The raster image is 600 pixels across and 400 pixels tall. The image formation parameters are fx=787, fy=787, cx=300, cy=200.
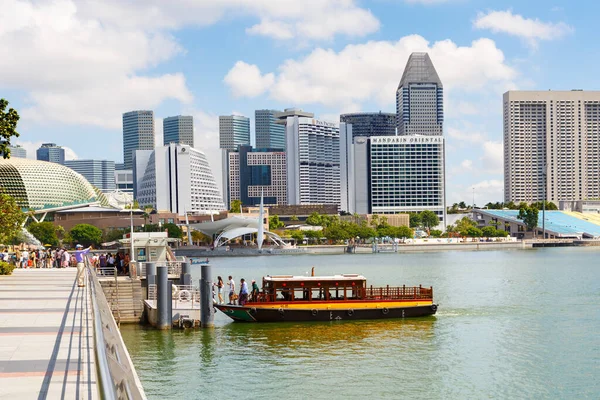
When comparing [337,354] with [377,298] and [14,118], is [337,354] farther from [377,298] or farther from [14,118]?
[14,118]

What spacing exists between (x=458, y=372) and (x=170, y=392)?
1131cm

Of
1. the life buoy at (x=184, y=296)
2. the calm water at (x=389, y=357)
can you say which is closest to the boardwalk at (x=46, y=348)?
the calm water at (x=389, y=357)

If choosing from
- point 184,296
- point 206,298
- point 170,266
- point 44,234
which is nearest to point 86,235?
point 44,234

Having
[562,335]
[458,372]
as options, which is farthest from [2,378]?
[562,335]

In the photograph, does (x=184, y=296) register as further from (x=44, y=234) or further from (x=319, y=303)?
(x=44, y=234)

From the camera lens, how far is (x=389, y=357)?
33.5 m

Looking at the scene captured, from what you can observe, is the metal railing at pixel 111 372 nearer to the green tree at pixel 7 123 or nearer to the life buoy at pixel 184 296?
the green tree at pixel 7 123

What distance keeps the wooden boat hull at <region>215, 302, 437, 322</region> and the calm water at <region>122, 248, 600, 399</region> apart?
1.98ft

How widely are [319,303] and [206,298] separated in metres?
7.01

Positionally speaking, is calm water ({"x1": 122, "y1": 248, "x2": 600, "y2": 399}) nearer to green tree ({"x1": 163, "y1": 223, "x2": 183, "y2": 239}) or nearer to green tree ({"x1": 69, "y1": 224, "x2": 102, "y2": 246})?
green tree ({"x1": 69, "y1": 224, "x2": 102, "y2": 246})

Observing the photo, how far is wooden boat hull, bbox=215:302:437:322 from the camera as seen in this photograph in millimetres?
43188

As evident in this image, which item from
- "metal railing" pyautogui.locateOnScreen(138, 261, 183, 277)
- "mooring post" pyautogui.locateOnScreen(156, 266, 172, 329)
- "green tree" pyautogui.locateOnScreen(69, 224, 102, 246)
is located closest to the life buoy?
"mooring post" pyautogui.locateOnScreen(156, 266, 172, 329)

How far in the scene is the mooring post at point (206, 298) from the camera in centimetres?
3916

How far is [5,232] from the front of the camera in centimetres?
5525
